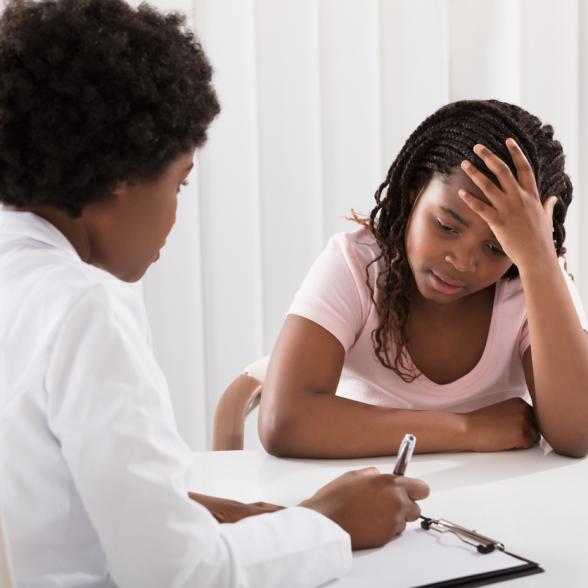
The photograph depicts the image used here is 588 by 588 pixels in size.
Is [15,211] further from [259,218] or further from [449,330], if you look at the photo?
[259,218]

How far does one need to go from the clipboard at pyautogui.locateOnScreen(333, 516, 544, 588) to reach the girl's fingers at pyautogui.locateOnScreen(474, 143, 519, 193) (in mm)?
643

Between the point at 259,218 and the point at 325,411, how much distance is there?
1266 millimetres

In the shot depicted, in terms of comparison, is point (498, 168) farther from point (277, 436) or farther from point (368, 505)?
point (368, 505)

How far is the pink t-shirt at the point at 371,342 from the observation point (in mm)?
1617

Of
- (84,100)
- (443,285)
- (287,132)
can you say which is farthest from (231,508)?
(287,132)

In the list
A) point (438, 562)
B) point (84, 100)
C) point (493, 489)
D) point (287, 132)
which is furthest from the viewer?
point (287, 132)

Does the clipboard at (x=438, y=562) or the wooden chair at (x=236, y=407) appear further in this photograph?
the wooden chair at (x=236, y=407)

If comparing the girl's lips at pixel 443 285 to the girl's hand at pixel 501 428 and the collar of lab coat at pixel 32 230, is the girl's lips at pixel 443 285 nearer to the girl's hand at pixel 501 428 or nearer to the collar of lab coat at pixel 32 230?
the girl's hand at pixel 501 428

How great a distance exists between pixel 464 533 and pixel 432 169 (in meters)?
0.75

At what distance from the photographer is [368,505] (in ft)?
3.34

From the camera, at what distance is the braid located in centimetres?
155

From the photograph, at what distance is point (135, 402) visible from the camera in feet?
2.43

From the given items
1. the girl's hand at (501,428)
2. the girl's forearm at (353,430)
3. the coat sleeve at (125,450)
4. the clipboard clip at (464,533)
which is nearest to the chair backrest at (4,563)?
the coat sleeve at (125,450)

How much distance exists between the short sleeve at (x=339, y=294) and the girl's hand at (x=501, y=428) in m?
0.26
